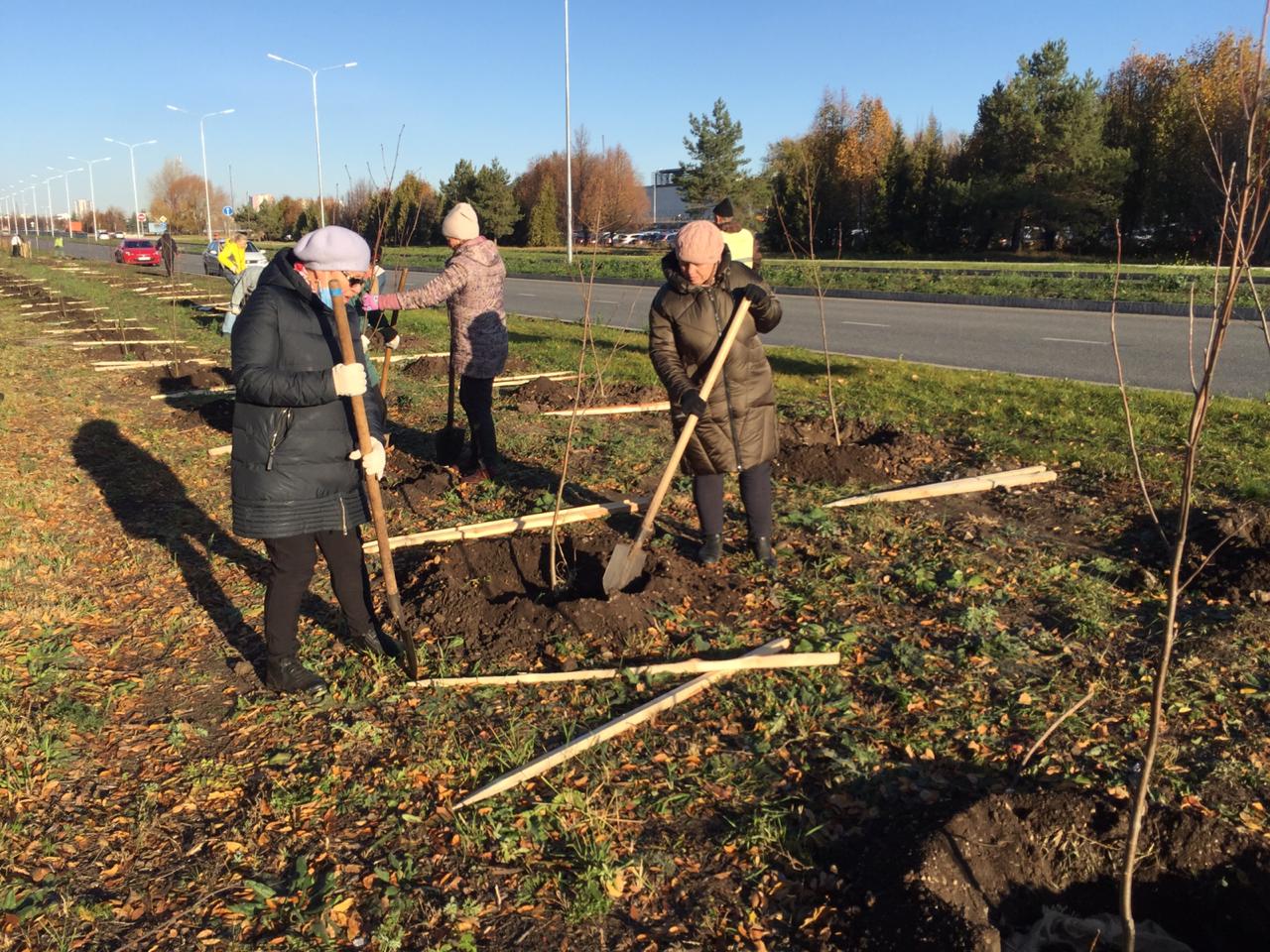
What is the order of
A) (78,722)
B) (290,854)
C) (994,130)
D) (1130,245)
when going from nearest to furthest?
(290,854), (78,722), (1130,245), (994,130)

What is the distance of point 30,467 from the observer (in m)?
6.94

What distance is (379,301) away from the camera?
5.40 meters

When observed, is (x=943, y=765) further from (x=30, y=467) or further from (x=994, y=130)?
(x=994, y=130)

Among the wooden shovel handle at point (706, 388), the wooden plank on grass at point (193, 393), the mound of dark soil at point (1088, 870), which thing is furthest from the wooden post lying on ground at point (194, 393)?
the mound of dark soil at point (1088, 870)

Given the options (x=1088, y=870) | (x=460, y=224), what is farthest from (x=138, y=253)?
(x=1088, y=870)

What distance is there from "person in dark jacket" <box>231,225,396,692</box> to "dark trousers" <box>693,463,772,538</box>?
169 cm

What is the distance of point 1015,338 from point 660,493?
1146cm

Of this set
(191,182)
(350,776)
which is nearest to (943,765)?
(350,776)

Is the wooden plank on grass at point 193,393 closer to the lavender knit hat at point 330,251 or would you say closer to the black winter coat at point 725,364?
the black winter coat at point 725,364

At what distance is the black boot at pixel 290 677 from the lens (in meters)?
3.72

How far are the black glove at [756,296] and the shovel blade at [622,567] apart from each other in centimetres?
126

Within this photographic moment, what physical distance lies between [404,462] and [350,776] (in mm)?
3943

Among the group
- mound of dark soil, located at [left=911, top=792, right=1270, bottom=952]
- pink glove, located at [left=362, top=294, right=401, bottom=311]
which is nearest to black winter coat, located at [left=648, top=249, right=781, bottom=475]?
pink glove, located at [left=362, top=294, right=401, bottom=311]

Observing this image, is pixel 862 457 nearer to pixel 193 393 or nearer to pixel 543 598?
pixel 543 598
